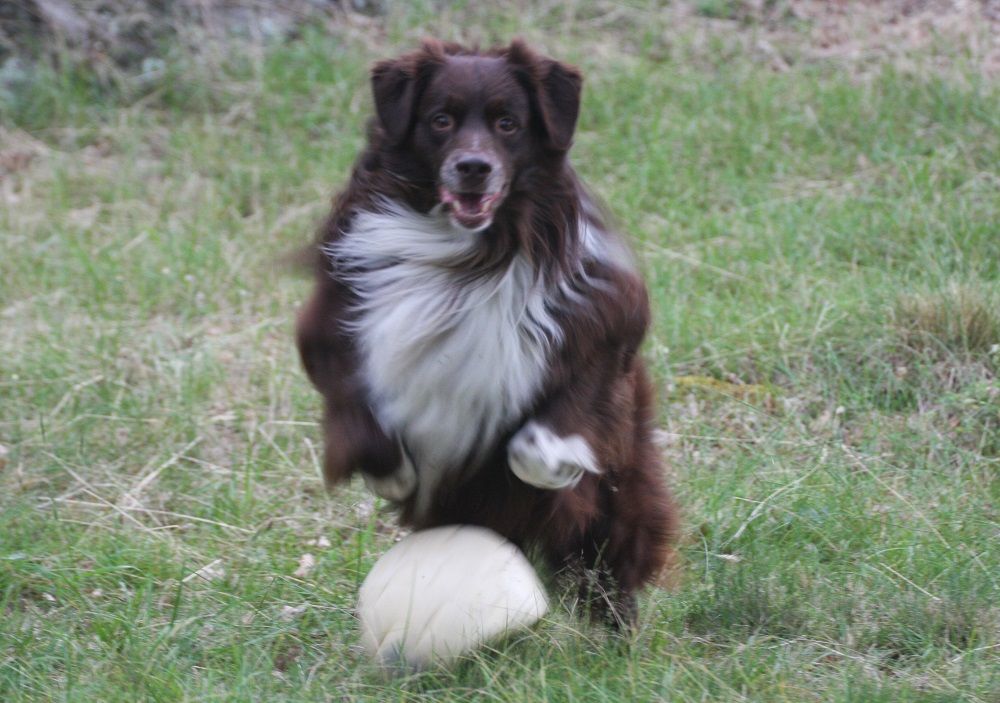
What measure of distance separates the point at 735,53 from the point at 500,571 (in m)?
6.32

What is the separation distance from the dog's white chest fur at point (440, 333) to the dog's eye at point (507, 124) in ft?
0.96

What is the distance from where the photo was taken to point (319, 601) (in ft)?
13.9

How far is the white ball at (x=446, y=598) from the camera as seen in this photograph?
3520 millimetres

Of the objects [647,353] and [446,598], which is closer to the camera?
[446,598]

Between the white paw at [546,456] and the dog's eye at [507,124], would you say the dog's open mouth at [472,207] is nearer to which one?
the dog's eye at [507,124]

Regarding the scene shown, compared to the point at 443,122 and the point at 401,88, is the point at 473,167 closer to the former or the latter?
the point at 443,122

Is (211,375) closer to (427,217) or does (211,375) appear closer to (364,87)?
(427,217)

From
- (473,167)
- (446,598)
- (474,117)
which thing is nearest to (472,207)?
(473,167)

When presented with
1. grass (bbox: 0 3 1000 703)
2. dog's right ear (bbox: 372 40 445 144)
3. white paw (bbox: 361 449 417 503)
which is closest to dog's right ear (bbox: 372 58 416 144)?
dog's right ear (bbox: 372 40 445 144)

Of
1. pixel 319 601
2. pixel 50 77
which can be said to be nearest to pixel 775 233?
pixel 319 601

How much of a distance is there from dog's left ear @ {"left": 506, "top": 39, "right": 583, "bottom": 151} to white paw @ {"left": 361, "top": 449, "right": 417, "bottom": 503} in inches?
37.9

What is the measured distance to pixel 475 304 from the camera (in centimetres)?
361

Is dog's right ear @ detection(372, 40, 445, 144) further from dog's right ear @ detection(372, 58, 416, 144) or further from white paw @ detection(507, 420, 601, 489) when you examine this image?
white paw @ detection(507, 420, 601, 489)

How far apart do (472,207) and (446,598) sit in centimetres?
103
